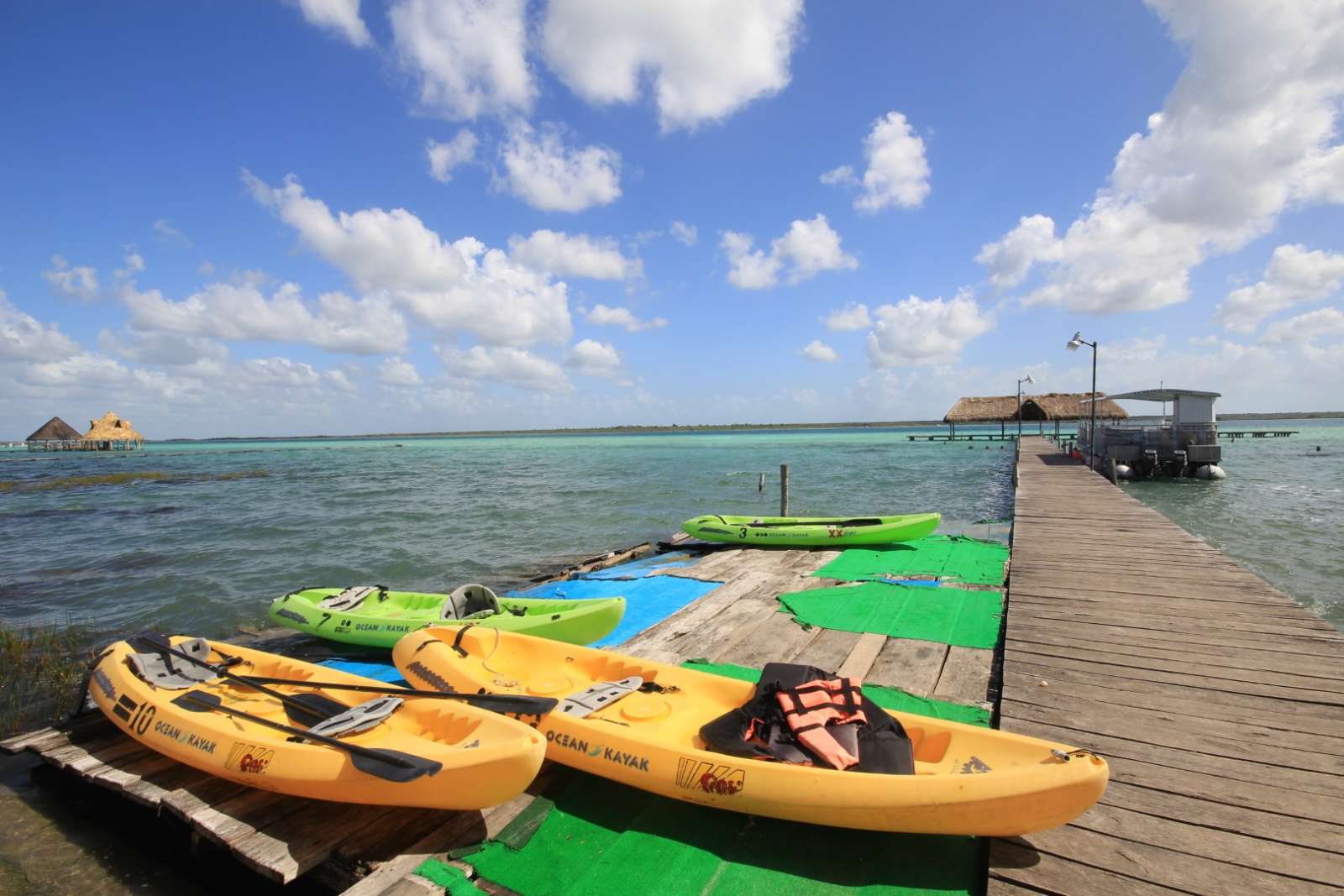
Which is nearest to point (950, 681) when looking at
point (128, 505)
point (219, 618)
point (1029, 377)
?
point (219, 618)

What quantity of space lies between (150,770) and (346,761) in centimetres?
231

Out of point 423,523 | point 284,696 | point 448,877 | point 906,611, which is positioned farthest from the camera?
point 423,523

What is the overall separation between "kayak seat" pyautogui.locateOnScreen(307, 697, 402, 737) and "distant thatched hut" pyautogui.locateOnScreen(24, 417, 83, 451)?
118360mm

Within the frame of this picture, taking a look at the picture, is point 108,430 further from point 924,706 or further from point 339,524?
point 924,706

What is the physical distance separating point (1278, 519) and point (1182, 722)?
18.3 meters

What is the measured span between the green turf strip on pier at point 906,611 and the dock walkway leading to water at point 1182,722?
15.4 inches

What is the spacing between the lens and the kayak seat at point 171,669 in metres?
4.94

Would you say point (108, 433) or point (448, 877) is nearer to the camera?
point (448, 877)

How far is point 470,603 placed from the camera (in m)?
7.11

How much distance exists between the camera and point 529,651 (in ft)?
17.3

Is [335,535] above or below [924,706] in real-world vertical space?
below

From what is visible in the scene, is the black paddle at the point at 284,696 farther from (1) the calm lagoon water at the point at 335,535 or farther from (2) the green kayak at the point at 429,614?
(2) the green kayak at the point at 429,614

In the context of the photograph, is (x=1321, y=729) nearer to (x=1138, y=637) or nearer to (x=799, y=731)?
(x=1138, y=637)

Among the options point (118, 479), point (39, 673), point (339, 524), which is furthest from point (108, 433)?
point (39, 673)
